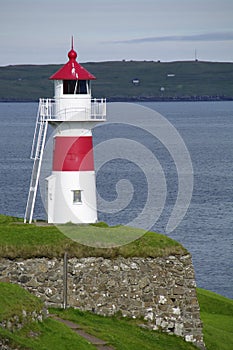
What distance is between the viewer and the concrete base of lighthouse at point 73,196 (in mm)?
27812

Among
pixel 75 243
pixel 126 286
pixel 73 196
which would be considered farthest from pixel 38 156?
pixel 126 286

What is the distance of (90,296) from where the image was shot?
24.5 metres

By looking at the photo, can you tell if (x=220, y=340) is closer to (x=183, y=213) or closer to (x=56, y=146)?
(x=56, y=146)

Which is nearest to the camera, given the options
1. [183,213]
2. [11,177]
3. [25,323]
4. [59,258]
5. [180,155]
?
[25,323]

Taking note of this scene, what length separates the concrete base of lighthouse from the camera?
2781 cm

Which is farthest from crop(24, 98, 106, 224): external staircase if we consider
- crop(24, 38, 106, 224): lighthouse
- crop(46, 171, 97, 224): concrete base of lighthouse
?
crop(46, 171, 97, 224): concrete base of lighthouse

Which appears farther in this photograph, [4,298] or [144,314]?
[144,314]

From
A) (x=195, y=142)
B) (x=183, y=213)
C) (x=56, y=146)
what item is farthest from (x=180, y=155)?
(x=56, y=146)

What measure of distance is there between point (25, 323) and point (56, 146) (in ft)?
31.3

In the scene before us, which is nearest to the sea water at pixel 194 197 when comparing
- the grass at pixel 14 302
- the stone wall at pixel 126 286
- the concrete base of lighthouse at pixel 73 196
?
the concrete base of lighthouse at pixel 73 196

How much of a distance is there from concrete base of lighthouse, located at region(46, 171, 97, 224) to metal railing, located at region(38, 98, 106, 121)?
4.95ft

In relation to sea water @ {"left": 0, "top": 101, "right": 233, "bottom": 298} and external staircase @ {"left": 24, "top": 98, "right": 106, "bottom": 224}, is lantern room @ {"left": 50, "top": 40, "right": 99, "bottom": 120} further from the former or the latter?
sea water @ {"left": 0, "top": 101, "right": 233, "bottom": 298}

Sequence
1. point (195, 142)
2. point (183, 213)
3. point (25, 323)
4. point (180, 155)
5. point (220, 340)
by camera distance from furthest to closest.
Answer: point (195, 142), point (180, 155), point (183, 213), point (220, 340), point (25, 323)

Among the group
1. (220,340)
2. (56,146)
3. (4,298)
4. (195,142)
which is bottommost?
(220,340)
